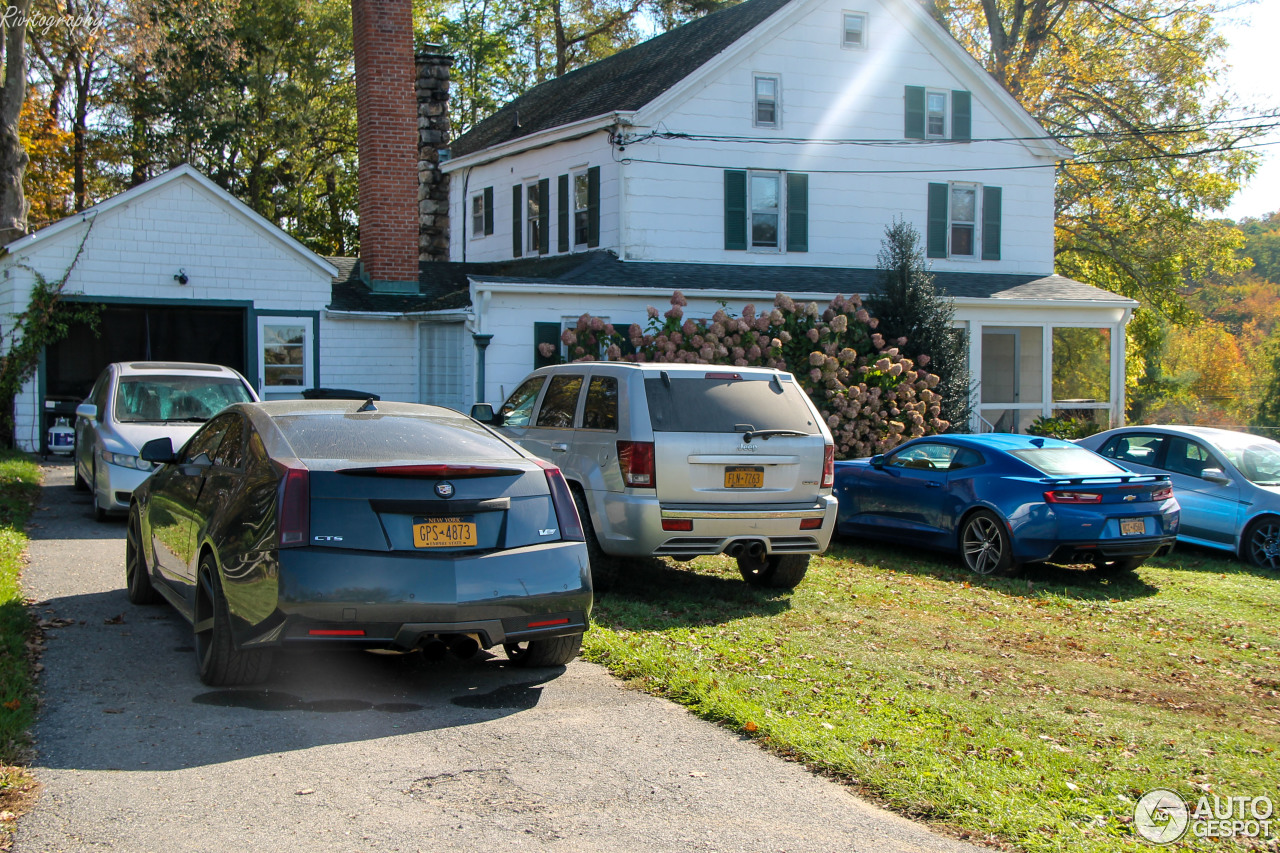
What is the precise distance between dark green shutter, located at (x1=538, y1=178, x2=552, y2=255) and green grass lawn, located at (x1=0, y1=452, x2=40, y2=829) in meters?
13.7

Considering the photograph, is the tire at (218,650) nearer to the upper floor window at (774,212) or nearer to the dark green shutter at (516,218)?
the upper floor window at (774,212)

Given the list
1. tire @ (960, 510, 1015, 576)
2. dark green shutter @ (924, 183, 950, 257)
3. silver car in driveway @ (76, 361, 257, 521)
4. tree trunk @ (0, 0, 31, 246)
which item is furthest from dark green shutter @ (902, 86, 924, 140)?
tree trunk @ (0, 0, 31, 246)

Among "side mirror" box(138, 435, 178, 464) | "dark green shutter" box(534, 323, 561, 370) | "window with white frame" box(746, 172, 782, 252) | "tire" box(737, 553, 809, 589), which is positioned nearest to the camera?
"side mirror" box(138, 435, 178, 464)

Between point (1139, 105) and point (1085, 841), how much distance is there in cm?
3291

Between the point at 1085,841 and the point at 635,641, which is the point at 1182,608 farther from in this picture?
the point at 1085,841

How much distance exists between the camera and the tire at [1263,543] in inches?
492

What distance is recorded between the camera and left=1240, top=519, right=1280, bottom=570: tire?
1251 centimetres

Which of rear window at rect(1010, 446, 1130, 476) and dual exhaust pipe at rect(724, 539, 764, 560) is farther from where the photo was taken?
rear window at rect(1010, 446, 1130, 476)

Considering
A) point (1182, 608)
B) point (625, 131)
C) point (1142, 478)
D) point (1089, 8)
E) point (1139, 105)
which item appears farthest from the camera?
point (1089, 8)

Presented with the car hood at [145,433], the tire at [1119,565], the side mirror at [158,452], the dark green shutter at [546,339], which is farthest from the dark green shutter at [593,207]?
the side mirror at [158,452]

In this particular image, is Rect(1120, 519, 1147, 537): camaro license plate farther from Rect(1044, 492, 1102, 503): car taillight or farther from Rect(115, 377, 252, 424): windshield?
Rect(115, 377, 252, 424): windshield

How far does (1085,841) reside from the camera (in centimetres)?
445

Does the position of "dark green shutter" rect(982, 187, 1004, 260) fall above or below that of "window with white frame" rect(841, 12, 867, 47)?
below

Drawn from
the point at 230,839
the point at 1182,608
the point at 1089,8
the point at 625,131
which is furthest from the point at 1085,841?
the point at 1089,8
